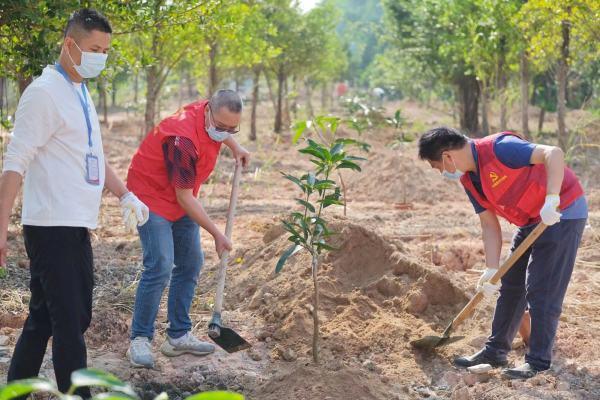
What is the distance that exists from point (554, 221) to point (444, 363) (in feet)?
4.05

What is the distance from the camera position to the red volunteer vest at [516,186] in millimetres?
3902

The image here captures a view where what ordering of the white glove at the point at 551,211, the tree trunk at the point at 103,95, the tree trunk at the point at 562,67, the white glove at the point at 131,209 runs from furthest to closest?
the tree trunk at the point at 562,67 < the tree trunk at the point at 103,95 < the white glove at the point at 551,211 < the white glove at the point at 131,209

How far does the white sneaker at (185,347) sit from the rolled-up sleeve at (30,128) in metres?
1.67

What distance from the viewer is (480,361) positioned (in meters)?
4.39

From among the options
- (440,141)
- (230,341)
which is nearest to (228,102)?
(440,141)

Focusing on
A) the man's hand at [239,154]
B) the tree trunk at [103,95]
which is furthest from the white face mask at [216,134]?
the tree trunk at [103,95]

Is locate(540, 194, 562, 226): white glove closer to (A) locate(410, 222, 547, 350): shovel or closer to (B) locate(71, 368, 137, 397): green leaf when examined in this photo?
(A) locate(410, 222, 547, 350): shovel

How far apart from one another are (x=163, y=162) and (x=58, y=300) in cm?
115

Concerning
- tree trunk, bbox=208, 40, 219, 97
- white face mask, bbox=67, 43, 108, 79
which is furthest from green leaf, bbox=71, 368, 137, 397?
tree trunk, bbox=208, 40, 219, 97

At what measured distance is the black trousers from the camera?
3020mm

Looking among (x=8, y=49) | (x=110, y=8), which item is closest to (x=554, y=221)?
(x=110, y=8)

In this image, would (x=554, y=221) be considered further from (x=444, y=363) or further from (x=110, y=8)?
(x=110, y=8)

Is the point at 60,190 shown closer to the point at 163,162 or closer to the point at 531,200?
the point at 163,162

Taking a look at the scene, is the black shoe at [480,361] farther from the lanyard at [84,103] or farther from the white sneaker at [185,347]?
the lanyard at [84,103]
